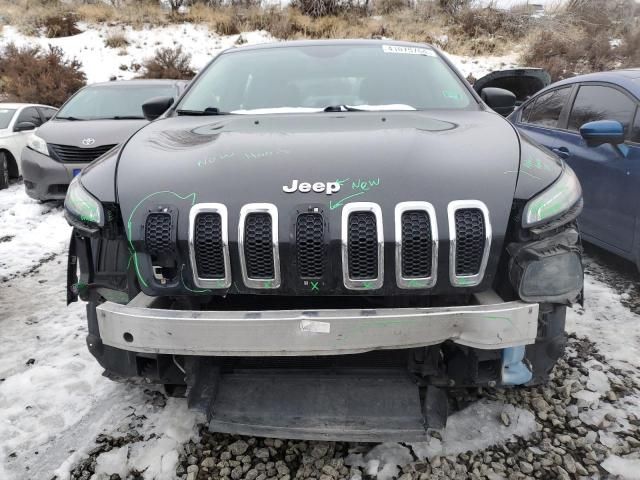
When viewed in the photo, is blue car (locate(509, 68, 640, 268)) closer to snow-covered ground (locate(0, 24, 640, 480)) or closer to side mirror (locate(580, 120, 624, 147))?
side mirror (locate(580, 120, 624, 147))

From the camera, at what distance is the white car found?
25.2 feet

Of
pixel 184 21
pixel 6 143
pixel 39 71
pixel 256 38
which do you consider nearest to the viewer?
pixel 6 143

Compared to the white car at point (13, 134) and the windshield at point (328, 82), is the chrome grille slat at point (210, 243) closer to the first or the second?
the windshield at point (328, 82)

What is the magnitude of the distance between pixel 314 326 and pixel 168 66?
16.4 metres

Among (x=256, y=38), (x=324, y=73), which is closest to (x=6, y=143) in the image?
(x=324, y=73)

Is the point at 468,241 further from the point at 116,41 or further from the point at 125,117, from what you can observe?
the point at 116,41

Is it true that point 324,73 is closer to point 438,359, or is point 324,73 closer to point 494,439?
point 438,359

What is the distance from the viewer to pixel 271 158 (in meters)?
1.98

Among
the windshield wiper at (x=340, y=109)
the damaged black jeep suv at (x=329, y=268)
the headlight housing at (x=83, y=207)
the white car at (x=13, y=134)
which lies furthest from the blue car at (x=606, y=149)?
the white car at (x=13, y=134)

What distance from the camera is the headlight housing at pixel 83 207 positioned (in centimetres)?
189

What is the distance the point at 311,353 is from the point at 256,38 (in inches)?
763

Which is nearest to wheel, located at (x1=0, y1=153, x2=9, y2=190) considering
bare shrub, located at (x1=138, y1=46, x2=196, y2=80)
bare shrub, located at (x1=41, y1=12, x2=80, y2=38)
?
bare shrub, located at (x1=138, y1=46, x2=196, y2=80)

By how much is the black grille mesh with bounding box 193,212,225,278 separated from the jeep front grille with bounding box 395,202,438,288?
0.63m

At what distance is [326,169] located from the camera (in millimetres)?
1889
